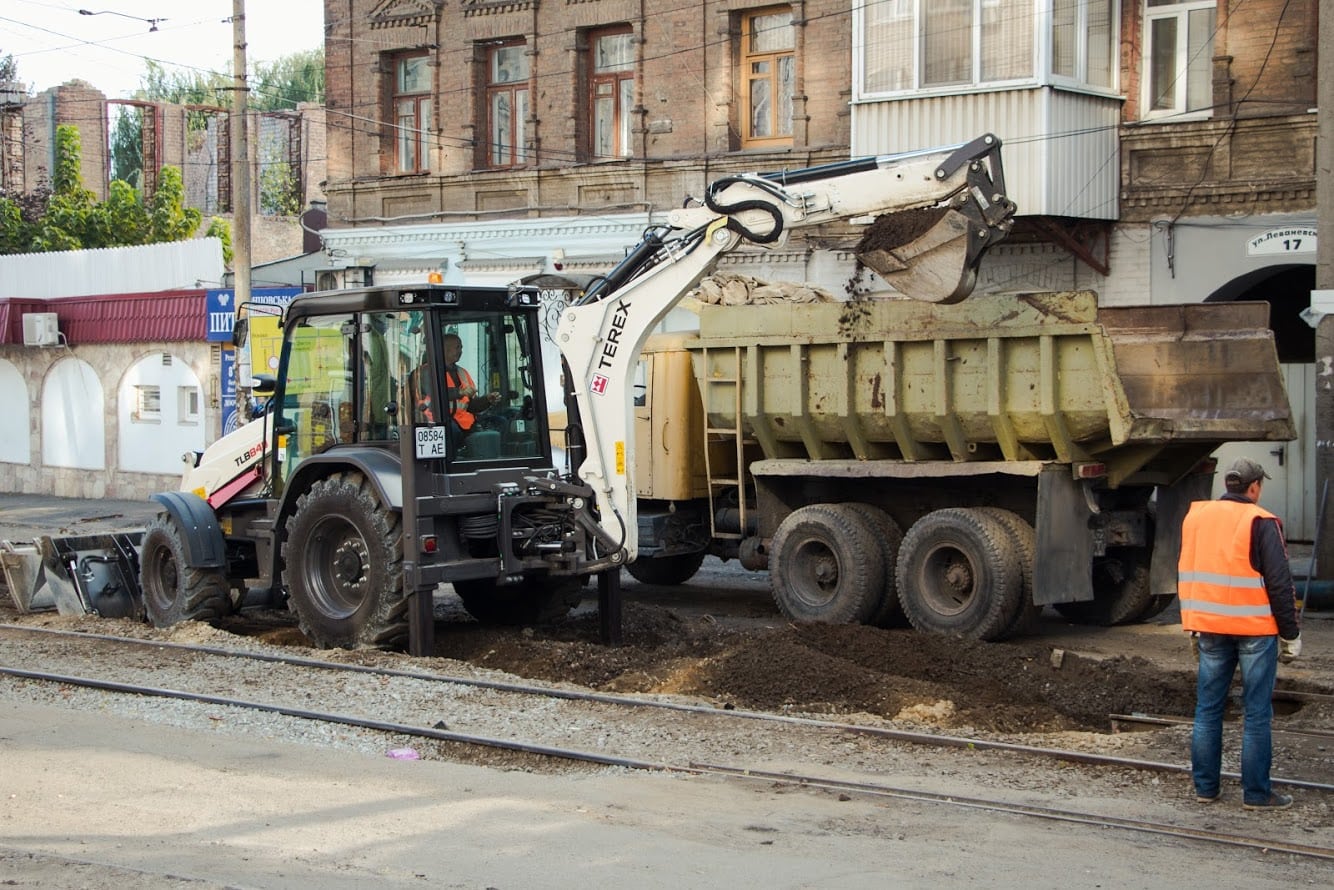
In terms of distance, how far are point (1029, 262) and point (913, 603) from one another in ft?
26.6

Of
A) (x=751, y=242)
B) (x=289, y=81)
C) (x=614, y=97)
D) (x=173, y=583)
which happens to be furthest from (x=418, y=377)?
(x=289, y=81)

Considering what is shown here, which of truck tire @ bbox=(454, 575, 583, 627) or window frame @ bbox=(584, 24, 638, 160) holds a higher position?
window frame @ bbox=(584, 24, 638, 160)

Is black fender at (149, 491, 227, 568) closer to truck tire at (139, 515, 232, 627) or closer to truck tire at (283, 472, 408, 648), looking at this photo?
truck tire at (139, 515, 232, 627)

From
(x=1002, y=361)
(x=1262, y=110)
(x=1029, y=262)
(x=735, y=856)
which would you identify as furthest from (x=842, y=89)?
(x=735, y=856)

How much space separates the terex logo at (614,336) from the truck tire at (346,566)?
2.02 metres

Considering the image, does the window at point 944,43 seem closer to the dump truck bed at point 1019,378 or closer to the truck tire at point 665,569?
the dump truck bed at point 1019,378

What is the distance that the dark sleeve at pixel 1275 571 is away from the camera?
762 centimetres

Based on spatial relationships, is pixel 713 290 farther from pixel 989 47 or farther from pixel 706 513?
pixel 989 47

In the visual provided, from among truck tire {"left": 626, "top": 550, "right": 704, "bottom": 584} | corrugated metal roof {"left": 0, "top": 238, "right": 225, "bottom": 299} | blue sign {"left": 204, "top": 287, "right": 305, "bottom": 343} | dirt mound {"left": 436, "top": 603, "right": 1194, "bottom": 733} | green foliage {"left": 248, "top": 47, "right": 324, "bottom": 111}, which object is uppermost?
green foliage {"left": 248, "top": 47, "right": 324, "bottom": 111}

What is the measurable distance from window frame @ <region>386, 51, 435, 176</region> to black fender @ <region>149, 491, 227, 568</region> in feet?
47.9

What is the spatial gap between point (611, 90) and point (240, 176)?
18.5 feet

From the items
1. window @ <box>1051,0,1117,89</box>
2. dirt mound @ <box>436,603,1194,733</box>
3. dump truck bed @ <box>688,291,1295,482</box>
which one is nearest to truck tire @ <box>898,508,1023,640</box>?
dirt mound @ <box>436,603,1194,733</box>

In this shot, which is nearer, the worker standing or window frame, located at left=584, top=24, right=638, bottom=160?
the worker standing

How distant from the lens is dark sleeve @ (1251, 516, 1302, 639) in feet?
25.0
